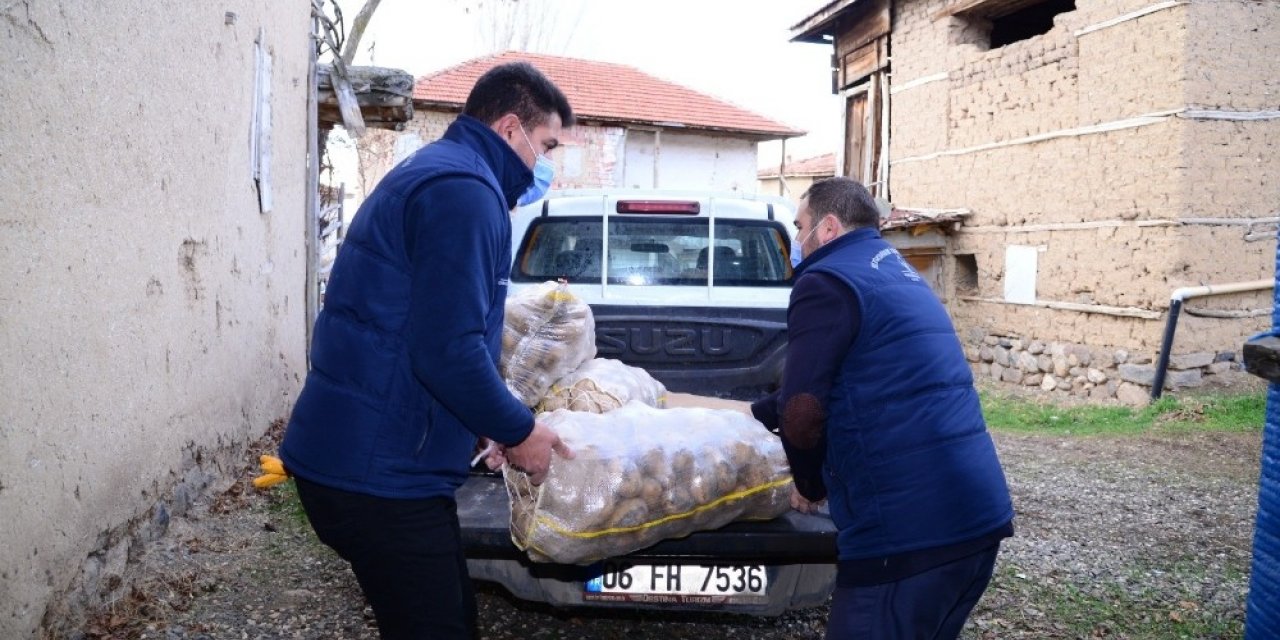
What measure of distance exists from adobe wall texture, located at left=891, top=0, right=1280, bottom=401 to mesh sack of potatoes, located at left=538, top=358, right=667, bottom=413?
7.94m

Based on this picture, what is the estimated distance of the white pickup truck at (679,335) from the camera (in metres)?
2.73

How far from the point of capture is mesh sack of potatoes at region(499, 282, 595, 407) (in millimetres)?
3264

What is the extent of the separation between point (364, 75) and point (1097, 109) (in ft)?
24.5

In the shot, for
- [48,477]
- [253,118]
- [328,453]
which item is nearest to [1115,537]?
[328,453]

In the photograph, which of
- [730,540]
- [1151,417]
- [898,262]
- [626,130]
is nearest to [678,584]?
[730,540]

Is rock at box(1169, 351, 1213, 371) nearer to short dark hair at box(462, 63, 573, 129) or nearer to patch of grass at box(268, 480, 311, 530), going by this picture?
patch of grass at box(268, 480, 311, 530)

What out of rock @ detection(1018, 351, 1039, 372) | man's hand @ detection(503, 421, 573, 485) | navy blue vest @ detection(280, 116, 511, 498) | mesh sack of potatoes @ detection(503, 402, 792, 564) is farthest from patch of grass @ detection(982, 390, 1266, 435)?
navy blue vest @ detection(280, 116, 511, 498)

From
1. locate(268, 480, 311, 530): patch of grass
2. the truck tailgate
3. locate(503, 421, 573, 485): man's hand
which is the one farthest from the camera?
locate(268, 480, 311, 530): patch of grass

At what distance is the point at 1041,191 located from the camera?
36.4 ft

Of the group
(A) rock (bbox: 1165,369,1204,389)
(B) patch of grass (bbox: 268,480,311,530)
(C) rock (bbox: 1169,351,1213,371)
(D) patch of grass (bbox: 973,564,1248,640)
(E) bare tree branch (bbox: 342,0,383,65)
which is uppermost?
(E) bare tree branch (bbox: 342,0,383,65)

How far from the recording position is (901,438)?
2143 mm

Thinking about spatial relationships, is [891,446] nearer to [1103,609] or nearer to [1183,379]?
[1103,609]

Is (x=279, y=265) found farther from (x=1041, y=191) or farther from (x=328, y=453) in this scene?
(x=1041, y=191)

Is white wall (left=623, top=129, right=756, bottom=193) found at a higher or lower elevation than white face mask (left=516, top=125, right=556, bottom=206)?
higher
